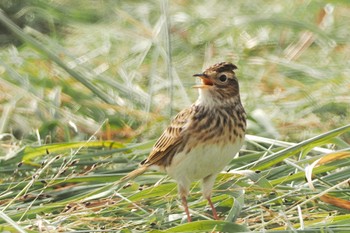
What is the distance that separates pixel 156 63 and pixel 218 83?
285cm

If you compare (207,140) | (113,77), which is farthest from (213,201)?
(113,77)

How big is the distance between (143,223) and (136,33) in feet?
13.9

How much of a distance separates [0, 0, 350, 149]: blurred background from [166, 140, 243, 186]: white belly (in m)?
1.51

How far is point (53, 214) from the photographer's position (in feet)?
19.6

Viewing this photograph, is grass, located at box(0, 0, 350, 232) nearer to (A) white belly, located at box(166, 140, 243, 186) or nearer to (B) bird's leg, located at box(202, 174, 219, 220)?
(B) bird's leg, located at box(202, 174, 219, 220)

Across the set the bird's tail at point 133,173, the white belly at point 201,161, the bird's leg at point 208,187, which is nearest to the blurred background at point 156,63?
the bird's tail at point 133,173

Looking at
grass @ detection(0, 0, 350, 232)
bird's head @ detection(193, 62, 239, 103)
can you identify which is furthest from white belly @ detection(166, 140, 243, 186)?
bird's head @ detection(193, 62, 239, 103)

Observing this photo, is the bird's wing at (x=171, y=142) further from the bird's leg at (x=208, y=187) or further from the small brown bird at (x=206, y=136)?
the bird's leg at (x=208, y=187)

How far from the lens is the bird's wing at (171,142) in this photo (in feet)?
19.6

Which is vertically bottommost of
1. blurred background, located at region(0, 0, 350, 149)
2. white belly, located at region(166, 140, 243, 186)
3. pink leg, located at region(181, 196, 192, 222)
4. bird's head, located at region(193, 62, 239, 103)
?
pink leg, located at region(181, 196, 192, 222)

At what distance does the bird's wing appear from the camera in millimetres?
5961

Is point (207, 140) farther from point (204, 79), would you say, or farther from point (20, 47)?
point (20, 47)

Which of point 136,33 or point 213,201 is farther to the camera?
point 136,33

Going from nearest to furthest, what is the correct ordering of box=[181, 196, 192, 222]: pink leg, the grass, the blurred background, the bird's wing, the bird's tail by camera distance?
box=[181, 196, 192, 222]: pink leg
the grass
the bird's wing
the bird's tail
the blurred background
